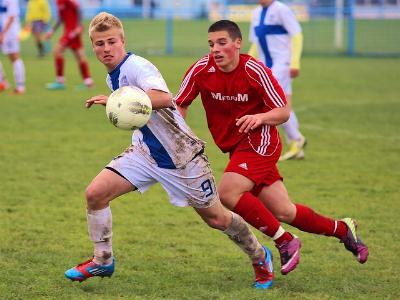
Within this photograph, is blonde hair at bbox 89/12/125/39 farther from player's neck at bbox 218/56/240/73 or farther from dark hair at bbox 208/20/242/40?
player's neck at bbox 218/56/240/73

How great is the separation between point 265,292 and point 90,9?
36287mm


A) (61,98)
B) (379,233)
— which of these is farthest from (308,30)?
(379,233)

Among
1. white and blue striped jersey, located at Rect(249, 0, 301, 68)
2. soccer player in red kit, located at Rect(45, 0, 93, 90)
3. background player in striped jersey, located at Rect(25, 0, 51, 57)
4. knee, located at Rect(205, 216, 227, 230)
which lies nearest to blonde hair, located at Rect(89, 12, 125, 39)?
knee, located at Rect(205, 216, 227, 230)

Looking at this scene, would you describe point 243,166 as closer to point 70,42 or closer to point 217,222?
point 217,222

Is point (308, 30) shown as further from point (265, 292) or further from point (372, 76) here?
point (265, 292)

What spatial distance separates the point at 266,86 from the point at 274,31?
5117 millimetres

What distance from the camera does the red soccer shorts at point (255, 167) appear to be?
5.67 meters

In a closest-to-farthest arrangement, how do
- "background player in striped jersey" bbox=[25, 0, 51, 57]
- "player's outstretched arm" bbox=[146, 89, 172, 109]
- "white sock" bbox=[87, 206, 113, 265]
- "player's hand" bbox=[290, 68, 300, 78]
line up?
1. "player's outstretched arm" bbox=[146, 89, 172, 109]
2. "white sock" bbox=[87, 206, 113, 265]
3. "player's hand" bbox=[290, 68, 300, 78]
4. "background player in striped jersey" bbox=[25, 0, 51, 57]

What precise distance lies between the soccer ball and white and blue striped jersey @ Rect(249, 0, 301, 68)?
5735mm

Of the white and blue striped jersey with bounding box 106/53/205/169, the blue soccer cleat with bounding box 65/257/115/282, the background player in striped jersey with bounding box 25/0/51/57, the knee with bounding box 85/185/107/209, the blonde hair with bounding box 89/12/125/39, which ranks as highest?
the blonde hair with bounding box 89/12/125/39

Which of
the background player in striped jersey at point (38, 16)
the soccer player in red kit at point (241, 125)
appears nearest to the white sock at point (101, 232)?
the soccer player in red kit at point (241, 125)

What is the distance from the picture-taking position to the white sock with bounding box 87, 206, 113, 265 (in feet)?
17.8

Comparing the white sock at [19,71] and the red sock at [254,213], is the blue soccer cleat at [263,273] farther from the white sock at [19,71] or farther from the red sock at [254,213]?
the white sock at [19,71]

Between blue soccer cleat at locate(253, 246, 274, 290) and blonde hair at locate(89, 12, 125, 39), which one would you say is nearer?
blonde hair at locate(89, 12, 125, 39)
